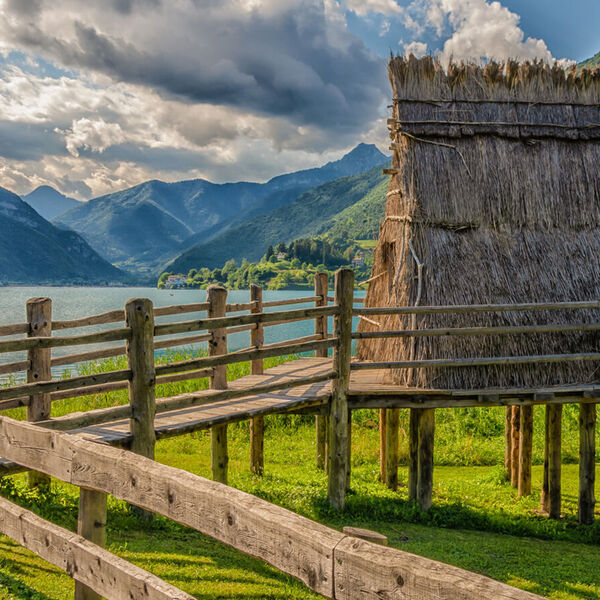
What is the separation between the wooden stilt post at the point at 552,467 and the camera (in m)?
9.60

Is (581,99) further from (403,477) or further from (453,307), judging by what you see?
(403,477)

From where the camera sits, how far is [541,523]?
915 cm

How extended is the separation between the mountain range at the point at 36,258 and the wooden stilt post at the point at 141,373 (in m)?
180

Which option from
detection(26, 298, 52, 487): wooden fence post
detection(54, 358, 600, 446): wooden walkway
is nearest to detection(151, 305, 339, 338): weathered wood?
detection(54, 358, 600, 446): wooden walkway

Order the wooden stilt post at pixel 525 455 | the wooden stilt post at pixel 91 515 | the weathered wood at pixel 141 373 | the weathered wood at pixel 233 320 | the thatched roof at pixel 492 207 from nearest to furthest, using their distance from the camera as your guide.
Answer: the wooden stilt post at pixel 91 515 < the weathered wood at pixel 141 373 < the weathered wood at pixel 233 320 < the thatched roof at pixel 492 207 < the wooden stilt post at pixel 525 455

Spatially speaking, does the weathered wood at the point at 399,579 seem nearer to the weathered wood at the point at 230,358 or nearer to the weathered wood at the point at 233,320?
the weathered wood at the point at 233,320

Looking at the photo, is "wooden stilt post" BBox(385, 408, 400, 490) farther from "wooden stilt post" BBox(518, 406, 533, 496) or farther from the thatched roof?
"wooden stilt post" BBox(518, 406, 533, 496)

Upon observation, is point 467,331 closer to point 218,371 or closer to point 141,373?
point 218,371

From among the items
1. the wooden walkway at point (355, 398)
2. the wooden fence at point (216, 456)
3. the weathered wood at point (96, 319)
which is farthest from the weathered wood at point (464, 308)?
the weathered wood at point (96, 319)

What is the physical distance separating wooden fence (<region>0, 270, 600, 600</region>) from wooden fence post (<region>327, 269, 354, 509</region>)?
0.02 meters

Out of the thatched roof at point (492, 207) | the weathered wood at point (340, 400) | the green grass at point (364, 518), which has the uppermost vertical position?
the thatched roof at point (492, 207)

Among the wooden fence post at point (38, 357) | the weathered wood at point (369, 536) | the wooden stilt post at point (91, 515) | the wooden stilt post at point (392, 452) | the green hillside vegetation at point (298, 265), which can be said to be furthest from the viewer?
the green hillside vegetation at point (298, 265)

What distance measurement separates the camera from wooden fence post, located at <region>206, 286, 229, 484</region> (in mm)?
8414

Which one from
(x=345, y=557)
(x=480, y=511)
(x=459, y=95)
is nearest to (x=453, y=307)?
(x=480, y=511)
